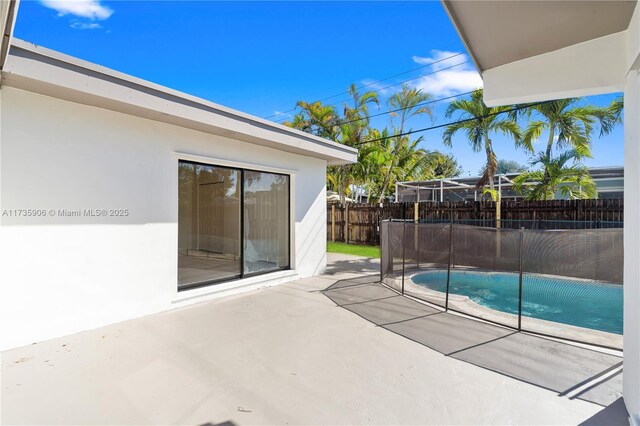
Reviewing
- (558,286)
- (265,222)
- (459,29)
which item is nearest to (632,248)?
(459,29)

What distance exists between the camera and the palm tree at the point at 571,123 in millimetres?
8516

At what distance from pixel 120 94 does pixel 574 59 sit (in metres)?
4.86

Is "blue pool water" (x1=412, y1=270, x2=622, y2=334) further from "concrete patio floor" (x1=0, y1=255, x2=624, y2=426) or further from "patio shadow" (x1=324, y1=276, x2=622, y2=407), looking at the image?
"concrete patio floor" (x1=0, y1=255, x2=624, y2=426)

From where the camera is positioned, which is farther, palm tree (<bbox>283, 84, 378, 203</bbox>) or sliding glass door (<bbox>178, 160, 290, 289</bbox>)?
palm tree (<bbox>283, 84, 378, 203</bbox>)

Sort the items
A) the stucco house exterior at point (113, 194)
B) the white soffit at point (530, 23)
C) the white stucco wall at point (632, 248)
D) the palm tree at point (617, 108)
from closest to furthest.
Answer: the white stucco wall at point (632, 248) → the white soffit at point (530, 23) → the stucco house exterior at point (113, 194) → the palm tree at point (617, 108)

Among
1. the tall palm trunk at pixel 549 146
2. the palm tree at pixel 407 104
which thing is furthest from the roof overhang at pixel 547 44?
the palm tree at pixel 407 104

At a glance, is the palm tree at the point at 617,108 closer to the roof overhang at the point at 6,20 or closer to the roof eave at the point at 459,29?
the roof eave at the point at 459,29

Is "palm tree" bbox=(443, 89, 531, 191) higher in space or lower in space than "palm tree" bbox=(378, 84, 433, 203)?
lower

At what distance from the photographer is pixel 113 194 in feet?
13.8

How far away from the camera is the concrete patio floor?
234 cm

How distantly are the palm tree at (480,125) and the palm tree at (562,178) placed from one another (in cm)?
85

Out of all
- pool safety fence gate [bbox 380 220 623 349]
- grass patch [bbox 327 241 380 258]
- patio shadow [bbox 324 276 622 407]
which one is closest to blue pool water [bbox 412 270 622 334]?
pool safety fence gate [bbox 380 220 623 349]

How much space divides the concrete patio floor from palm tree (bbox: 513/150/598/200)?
767cm

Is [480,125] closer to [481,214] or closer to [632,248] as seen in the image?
[481,214]
